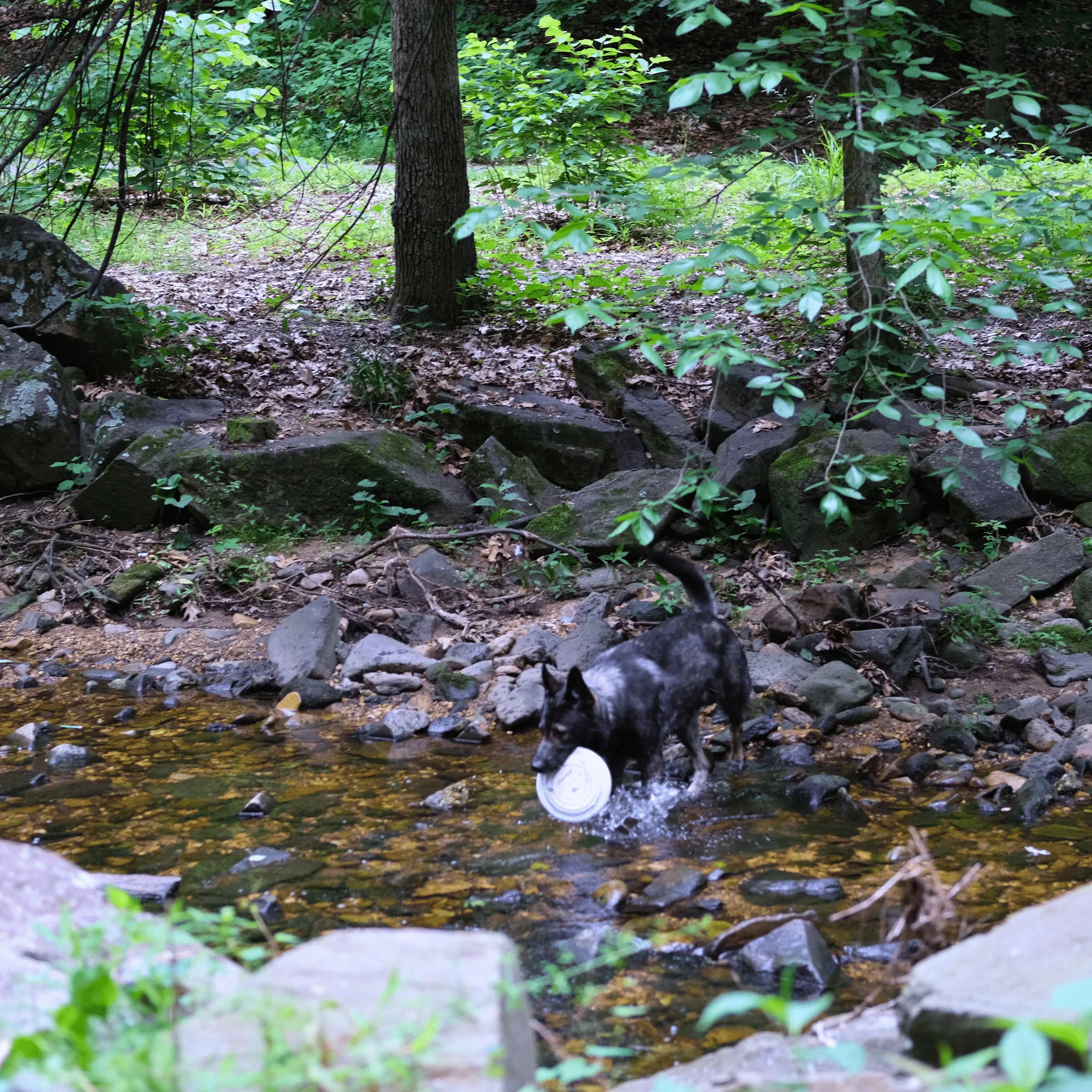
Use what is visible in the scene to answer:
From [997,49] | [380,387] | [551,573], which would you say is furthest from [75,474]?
[997,49]

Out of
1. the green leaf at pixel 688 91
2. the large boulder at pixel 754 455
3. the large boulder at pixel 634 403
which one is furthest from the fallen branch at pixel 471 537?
the green leaf at pixel 688 91

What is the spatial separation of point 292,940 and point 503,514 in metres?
6.31

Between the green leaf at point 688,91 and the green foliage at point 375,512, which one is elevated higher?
the green leaf at point 688,91

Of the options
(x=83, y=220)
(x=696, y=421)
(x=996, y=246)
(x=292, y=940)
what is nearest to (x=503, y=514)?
(x=696, y=421)

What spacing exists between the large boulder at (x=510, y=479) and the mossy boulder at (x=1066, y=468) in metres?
4.01

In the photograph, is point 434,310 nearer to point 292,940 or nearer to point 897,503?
point 897,503

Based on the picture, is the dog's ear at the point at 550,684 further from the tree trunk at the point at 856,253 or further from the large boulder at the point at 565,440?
the large boulder at the point at 565,440

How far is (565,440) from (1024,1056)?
8.25m

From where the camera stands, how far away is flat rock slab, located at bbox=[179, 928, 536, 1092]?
2.17 meters

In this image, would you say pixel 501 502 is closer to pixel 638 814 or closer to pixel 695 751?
pixel 695 751

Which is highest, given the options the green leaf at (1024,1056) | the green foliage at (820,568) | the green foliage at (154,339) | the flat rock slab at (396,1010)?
the green leaf at (1024,1056)

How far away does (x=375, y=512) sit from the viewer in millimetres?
9258

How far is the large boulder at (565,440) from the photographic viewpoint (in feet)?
31.7

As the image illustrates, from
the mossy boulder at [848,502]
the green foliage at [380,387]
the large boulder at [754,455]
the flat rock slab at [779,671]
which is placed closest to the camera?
the flat rock slab at [779,671]
